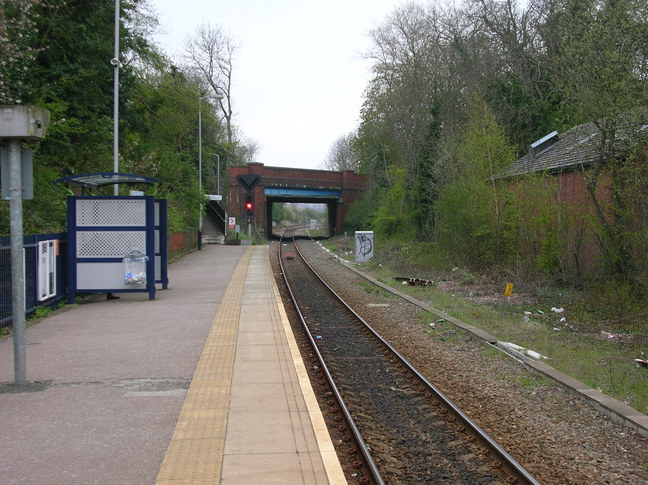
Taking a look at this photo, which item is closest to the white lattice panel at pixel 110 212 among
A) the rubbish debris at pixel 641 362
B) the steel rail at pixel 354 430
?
the steel rail at pixel 354 430

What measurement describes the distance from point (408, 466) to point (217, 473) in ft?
6.05

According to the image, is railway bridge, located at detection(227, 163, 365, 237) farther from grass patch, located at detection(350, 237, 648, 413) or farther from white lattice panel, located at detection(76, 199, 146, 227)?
grass patch, located at detection(350, 237, 648, 413)

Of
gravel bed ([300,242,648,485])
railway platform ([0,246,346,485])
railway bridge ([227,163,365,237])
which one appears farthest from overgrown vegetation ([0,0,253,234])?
railway bridge ([227,163,365,237])

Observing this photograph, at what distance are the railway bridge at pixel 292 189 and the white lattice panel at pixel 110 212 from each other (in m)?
47.1

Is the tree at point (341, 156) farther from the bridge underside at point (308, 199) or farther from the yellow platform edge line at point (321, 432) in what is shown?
the yellow platform edge line at point (321, 432)

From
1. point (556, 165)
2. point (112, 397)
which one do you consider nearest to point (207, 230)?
point (556, 165)

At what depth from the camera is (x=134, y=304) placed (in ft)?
44.3

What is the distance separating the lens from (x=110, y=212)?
1340 centimetres

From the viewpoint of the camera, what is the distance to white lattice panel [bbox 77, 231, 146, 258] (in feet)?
43.7

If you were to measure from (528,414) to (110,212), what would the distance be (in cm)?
1022

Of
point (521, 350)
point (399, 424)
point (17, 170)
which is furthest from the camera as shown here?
point (521, 350)

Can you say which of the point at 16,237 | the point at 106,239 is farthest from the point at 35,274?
the point at 16,237

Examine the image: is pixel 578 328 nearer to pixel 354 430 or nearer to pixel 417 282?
pixel 354 430

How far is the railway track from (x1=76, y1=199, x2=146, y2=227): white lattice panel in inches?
207
